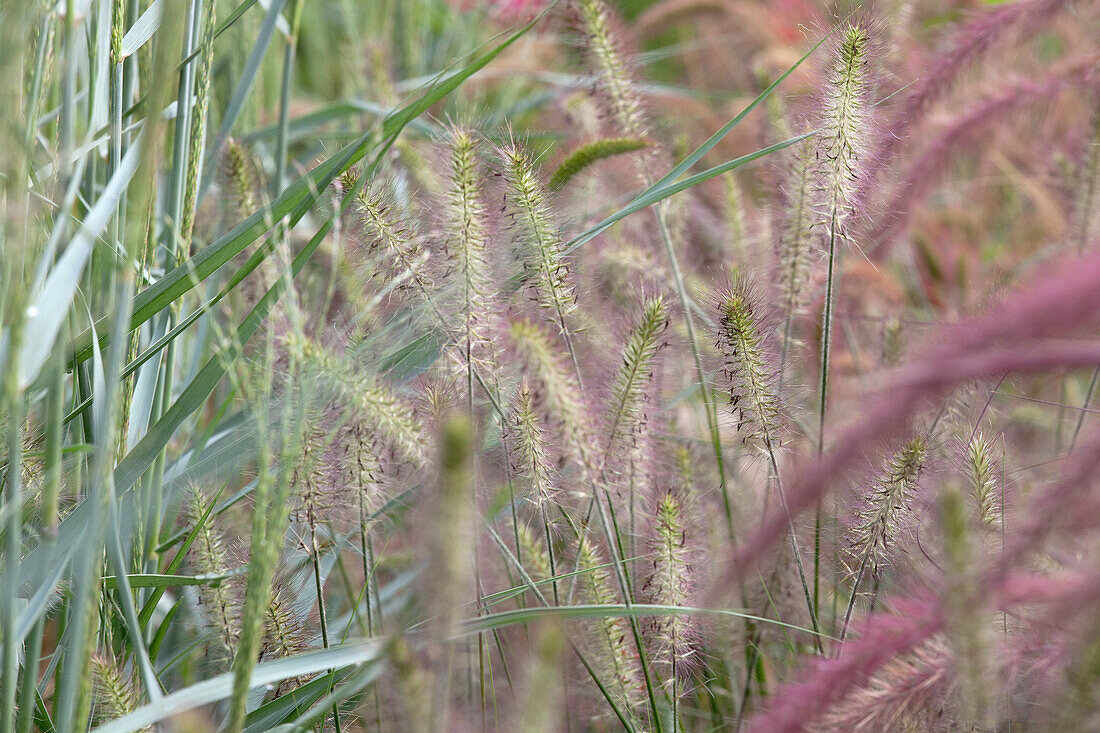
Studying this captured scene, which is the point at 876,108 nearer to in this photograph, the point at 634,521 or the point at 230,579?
the point at 634,521

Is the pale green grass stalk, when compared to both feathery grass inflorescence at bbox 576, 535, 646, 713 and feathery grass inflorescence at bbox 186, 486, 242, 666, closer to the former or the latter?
feathery grass inflorescence at bbox 576, 535, 646, 713

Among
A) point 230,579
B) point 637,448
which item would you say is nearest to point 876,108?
point 637,448

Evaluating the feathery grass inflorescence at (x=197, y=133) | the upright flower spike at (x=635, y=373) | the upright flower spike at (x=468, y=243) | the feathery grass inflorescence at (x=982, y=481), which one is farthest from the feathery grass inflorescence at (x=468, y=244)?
the feathery grass inflorescence at (x=982, y=481)

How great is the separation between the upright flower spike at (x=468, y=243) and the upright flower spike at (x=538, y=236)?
0.10 feet

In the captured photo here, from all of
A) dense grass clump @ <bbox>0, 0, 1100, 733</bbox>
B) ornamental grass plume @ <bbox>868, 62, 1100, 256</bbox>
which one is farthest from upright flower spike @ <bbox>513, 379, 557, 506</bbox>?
ornamental grass plume @ <bbox>868, 62, 1100, 256</bbox>

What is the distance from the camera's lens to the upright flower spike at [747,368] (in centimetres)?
70

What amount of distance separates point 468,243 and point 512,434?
152 millimetres

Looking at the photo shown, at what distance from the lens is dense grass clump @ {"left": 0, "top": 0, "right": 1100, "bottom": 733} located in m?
0.45

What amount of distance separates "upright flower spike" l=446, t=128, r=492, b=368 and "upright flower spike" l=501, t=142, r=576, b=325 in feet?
0.10

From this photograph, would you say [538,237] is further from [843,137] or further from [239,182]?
[239,182]

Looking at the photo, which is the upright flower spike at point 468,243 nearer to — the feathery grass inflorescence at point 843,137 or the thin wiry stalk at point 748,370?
the thin wiry stalk at point 748,370

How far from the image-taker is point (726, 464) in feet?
3.42

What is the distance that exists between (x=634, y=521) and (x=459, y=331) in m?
0.27

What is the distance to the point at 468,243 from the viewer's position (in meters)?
0.70
